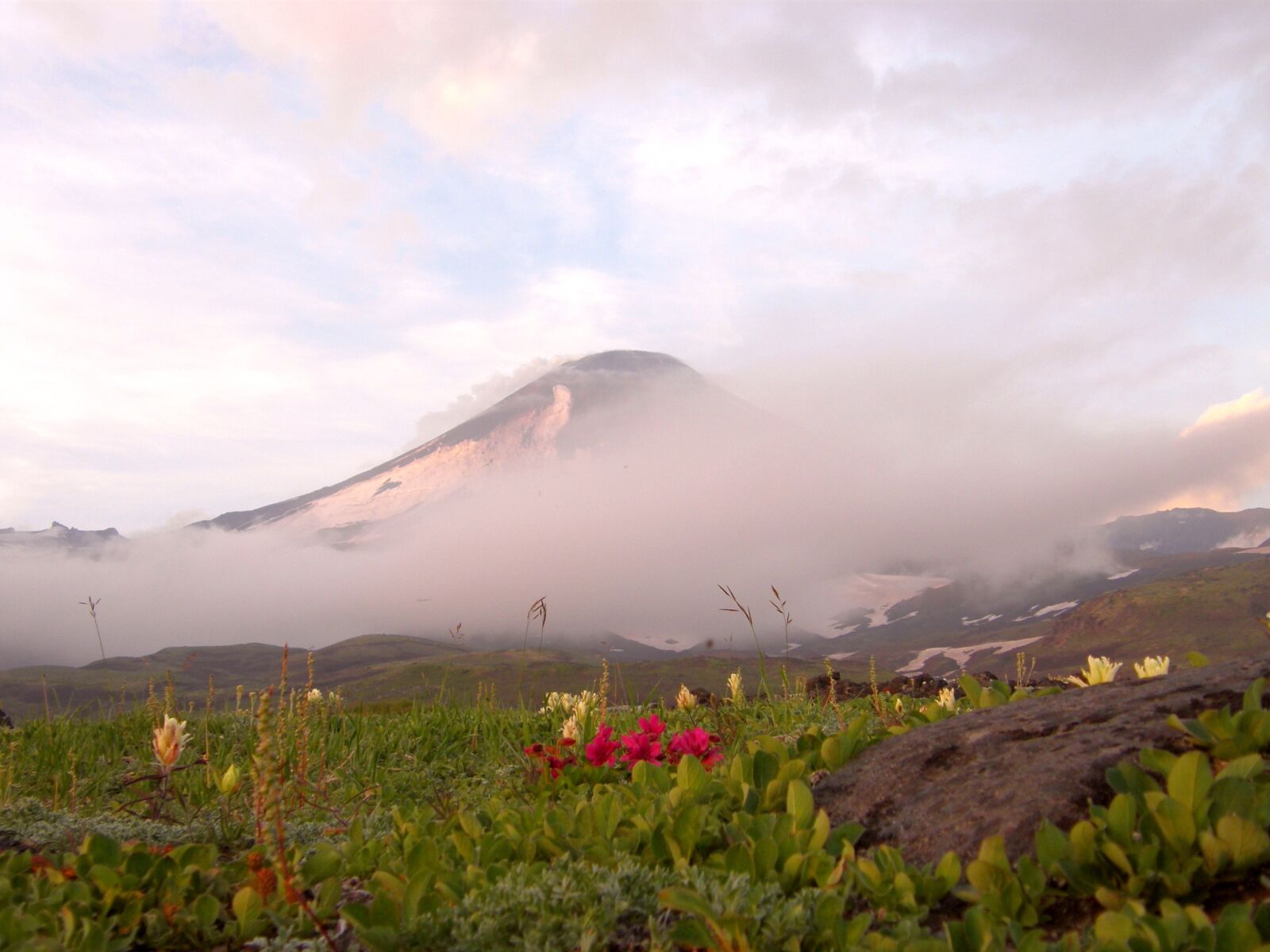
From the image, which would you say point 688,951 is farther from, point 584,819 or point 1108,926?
point 1108,926

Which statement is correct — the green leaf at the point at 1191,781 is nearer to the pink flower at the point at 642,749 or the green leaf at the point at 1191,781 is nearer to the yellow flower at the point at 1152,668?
the yellow flower at the point at 1152,668

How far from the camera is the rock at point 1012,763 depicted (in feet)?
11.2

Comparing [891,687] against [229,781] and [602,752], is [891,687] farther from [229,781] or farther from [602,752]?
[229,781]

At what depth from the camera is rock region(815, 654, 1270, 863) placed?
11.2ft

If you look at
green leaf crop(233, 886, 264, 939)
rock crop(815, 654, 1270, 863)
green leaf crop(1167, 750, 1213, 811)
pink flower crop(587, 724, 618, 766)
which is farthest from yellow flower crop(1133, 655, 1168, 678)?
green leaf crop(233, 886, 264, 939)

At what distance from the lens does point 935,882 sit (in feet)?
9.98

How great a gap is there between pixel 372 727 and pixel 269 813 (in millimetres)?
7853

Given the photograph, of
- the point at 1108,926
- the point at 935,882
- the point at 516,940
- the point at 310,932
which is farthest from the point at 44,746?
the point at 1108,926

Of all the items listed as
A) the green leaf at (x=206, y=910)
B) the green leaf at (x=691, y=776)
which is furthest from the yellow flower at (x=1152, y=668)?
the green leaf at (x=206, y=910)

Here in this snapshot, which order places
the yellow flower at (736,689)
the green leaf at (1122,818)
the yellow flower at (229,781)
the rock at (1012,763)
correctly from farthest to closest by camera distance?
the yellow flower at (736,689) → the yellow flower at (229,781) → the rock at (1012,763) → the green leaf at (1122,818)

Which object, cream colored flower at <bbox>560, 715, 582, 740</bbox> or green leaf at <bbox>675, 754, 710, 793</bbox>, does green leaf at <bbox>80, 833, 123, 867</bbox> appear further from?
cream colored flower at <bbox>560, 715, 582, 740</bbox>

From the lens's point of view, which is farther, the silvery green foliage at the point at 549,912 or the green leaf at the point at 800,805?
the green leaf at the point at 800,805

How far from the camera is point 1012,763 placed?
149 inches

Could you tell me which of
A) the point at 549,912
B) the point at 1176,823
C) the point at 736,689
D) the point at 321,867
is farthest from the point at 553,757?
the point at 736,689
